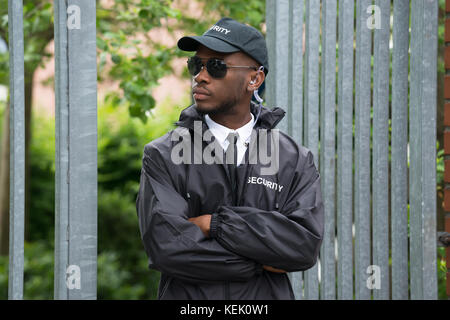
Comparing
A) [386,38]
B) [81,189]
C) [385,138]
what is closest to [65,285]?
[81,189]

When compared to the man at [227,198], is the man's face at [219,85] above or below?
above

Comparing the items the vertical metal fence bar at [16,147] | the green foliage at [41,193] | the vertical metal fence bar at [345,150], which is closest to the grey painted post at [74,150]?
the vertical metal fence bar at [16,147]

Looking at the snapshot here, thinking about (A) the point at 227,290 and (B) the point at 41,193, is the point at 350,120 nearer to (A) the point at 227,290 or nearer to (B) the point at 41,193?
(A) the point at 227,290

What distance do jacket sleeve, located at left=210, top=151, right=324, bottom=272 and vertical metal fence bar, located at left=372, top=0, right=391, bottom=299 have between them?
3.22ft

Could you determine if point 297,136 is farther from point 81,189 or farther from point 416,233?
point 81,189

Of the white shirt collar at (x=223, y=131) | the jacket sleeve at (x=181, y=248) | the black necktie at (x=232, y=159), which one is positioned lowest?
the jacket sleeve at (x=181, y=248)

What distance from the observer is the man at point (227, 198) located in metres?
2.22

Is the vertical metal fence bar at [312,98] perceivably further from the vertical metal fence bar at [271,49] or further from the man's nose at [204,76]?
the man's nose at [204,76]

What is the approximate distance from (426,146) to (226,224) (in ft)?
4.52

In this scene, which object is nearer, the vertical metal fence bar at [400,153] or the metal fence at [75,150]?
the metal fence at [75,150]

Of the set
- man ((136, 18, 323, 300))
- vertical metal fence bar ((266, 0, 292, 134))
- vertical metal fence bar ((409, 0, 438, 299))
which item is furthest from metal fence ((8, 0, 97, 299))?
vertical metal fence bar ((409, 0, 438, 299))

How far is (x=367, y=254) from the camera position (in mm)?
3227

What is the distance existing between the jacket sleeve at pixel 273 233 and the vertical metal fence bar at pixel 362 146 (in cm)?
94

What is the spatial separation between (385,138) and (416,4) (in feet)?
2.40
